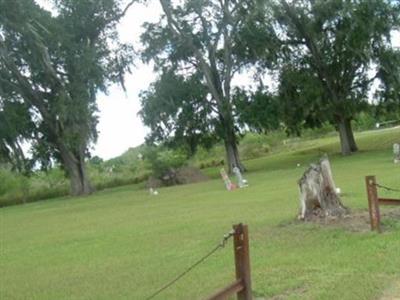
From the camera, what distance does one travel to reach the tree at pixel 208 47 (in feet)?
115

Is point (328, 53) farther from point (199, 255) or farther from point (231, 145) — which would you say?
point (199, 255)

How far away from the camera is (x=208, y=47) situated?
36.3 metres

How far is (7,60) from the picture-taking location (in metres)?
32.5

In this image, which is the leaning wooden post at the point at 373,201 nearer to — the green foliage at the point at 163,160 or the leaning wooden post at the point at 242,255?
the leaning wooden post at the point at 242,255

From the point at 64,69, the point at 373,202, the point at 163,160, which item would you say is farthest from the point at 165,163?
the point at 373,202

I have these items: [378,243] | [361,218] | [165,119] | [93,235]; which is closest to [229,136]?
[165,119]

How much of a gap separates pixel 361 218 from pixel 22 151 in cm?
2797

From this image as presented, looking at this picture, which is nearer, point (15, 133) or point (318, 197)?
point (318, 197)

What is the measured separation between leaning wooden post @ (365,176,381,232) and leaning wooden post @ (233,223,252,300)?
4708 mm

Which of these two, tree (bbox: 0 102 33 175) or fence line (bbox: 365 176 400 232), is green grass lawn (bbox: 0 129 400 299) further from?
tree (bbox: 0 102 33 175)

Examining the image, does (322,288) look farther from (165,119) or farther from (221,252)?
(165,119)

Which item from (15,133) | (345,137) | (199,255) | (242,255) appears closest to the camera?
(242,255)

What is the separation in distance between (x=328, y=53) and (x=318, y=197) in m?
27.5

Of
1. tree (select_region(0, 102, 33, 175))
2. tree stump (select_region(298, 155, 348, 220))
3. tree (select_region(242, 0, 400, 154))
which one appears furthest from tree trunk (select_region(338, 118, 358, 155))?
tree stump (select_region(298, 155, 348, 220))
